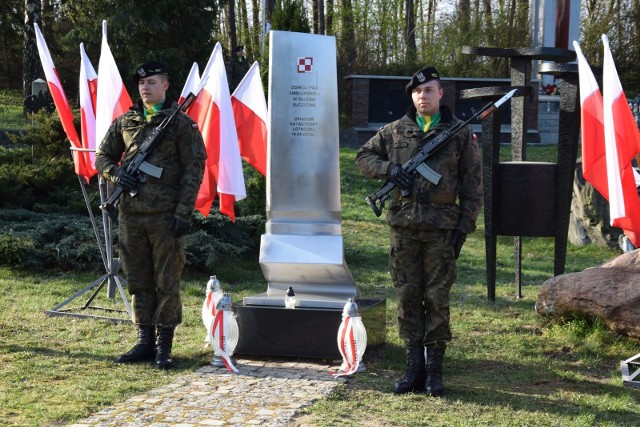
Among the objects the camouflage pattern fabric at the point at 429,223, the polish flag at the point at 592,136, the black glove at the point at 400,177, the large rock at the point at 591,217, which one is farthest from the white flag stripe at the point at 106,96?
the large rock at the point at 591,217

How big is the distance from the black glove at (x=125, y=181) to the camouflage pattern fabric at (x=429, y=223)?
157 centimetres

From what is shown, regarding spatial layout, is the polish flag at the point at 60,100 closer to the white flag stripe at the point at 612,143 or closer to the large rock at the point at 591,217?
the white flag stripe at the point at 612,143

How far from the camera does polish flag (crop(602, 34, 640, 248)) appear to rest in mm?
6340

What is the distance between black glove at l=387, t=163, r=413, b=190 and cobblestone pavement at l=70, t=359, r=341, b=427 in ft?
4.42

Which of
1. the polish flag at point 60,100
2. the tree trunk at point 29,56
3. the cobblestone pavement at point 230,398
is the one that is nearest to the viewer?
the cobblestone pavement at point 230,398

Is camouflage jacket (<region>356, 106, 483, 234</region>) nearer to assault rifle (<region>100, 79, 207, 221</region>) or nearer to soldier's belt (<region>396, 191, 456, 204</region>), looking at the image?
soldier's belt (<region>396, 191, 456, 204</region>)

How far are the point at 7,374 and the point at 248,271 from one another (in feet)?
17.0

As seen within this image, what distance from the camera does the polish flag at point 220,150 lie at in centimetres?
769

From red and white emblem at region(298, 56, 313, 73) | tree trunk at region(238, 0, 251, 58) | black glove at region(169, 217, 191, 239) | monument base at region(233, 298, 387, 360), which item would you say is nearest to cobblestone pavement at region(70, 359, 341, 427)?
monument base at region(233, 298, 387, 360)

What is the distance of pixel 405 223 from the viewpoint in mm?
5543

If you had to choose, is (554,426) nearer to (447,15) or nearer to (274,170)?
(274,170)

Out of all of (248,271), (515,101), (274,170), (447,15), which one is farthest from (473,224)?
(447,15)

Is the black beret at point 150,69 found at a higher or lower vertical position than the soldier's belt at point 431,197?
higher

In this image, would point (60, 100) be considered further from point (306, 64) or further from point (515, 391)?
point (515, 391)
